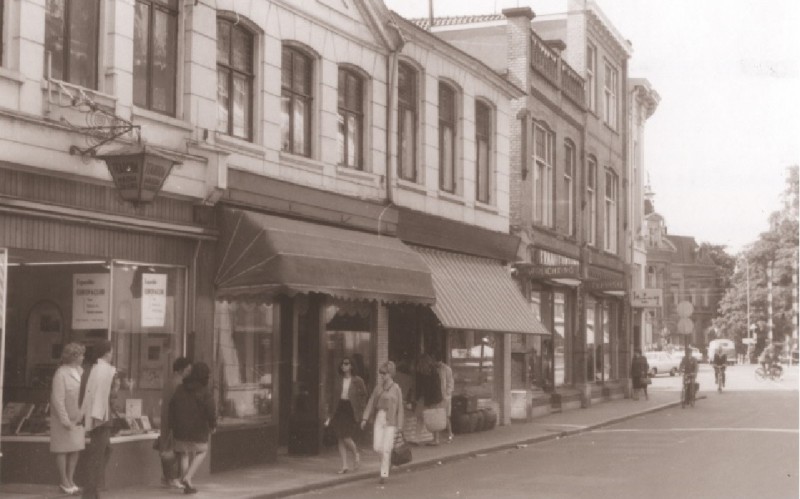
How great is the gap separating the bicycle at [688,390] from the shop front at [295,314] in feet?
54.3

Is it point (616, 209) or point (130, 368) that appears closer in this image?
point (130, 368)

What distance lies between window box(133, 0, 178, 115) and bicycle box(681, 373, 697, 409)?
77.1 ft

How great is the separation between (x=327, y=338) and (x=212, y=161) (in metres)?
5.01

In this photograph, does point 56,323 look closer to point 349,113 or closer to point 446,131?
point 349,113

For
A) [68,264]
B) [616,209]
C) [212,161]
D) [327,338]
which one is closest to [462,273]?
[327,338]

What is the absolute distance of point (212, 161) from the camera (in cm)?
1631

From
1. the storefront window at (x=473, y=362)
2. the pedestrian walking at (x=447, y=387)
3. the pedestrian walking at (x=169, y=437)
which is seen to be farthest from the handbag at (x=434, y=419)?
the pedestrian walking at (x=169, y=437)

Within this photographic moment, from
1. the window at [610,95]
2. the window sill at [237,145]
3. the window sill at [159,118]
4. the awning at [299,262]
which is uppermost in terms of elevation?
the window at [610,95]

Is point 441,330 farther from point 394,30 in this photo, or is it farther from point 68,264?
point 68,264

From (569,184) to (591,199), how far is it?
304 centimetres

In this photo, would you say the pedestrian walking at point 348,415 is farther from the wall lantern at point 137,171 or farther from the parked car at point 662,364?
the parked car at point 662,364

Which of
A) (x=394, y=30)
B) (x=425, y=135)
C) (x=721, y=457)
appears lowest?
(x=721, y=457)

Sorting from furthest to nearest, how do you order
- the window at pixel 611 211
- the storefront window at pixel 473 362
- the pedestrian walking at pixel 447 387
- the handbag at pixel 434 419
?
the window at pixel 611 211 → the storefront window at pixel 473 362 → the pedestrian walking at pixel 447 387 → the handbag at pixel 434 419

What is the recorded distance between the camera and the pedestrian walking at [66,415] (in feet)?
44.0
